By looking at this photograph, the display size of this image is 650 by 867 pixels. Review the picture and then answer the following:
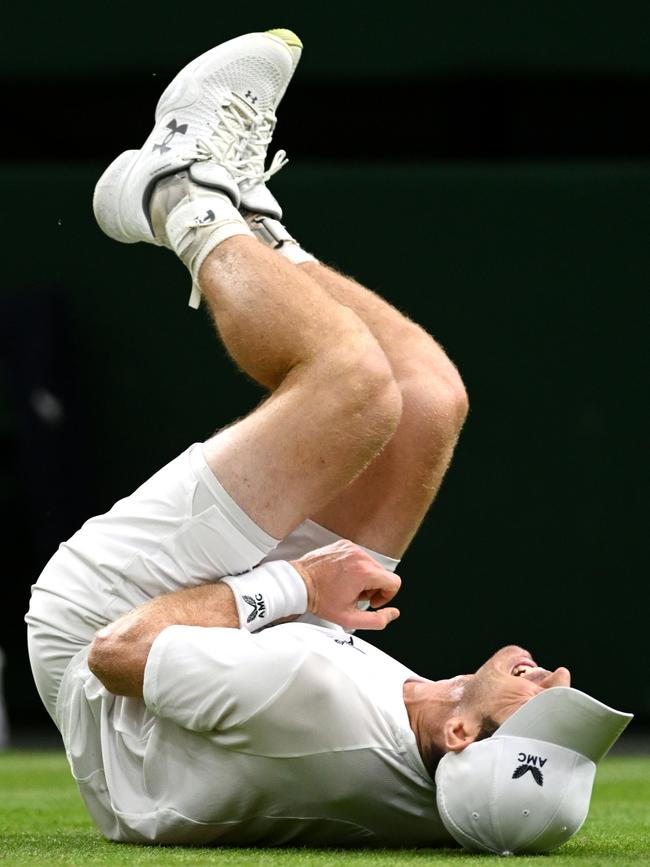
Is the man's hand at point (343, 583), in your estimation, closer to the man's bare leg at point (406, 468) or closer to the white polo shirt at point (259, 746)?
the white polo shirt at point (259, 746)

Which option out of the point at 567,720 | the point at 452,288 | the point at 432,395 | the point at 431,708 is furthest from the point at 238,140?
the point at 452,288

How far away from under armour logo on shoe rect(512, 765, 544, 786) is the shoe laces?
1.18 metres

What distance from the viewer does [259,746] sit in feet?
7.21

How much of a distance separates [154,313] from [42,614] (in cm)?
331

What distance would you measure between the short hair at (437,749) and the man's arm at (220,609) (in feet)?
0.93

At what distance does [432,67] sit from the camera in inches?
222

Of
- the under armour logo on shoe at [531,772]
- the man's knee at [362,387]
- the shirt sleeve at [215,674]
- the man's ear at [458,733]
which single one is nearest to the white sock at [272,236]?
the man's knee at [362,387]

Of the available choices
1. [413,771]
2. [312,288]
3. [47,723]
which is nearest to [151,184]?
[312,288]

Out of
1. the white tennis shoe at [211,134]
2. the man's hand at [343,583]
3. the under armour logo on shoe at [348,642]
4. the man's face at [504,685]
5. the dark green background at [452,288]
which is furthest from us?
the dark green background at [452,288]

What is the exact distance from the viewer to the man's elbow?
221cm

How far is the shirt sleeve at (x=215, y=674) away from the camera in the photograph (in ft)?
7.06

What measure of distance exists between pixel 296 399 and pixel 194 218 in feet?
1.29

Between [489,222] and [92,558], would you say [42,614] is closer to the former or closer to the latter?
[92,558]

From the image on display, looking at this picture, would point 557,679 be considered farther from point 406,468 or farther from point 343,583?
point 406,468
